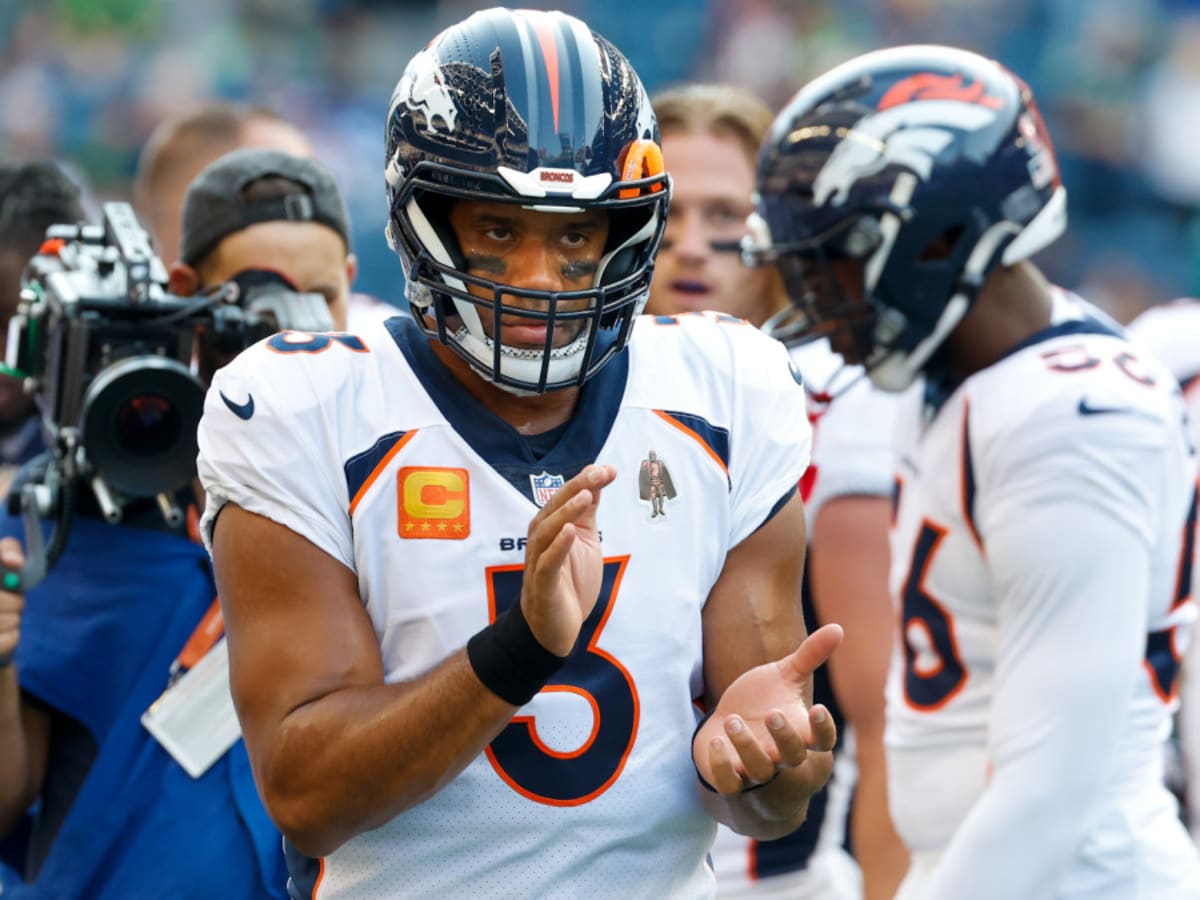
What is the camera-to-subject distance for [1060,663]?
298cm

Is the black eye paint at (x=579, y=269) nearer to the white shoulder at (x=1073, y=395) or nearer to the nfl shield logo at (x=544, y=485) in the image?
the nfl shield logo at (x=544, y=485)

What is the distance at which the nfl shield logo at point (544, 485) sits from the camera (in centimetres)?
219

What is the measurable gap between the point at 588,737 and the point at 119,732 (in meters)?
1.12

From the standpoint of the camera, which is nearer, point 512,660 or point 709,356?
point 512,660

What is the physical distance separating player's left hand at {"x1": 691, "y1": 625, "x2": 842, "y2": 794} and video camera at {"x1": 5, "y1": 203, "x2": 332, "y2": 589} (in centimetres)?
115

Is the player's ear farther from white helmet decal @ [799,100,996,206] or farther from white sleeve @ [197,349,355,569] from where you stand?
white sleeve @ [197,349,355,569]

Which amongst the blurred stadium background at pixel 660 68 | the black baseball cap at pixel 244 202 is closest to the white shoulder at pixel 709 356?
the black baseball cap at pixel 244 202

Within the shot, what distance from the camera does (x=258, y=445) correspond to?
2.13m

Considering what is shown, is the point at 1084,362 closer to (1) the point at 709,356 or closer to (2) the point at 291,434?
(1) the point at 709,356

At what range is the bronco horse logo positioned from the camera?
2.24 m

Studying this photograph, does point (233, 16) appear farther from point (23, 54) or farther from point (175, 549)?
point (175, 549)

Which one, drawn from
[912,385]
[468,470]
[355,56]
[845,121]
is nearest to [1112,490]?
[912,385]

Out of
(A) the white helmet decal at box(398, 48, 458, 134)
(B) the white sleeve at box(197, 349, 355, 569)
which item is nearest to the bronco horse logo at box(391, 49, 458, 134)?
(A) the white helmet decal at box(398, 48, 458, 134)

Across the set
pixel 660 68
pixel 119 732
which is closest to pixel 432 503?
pixel 119 732
